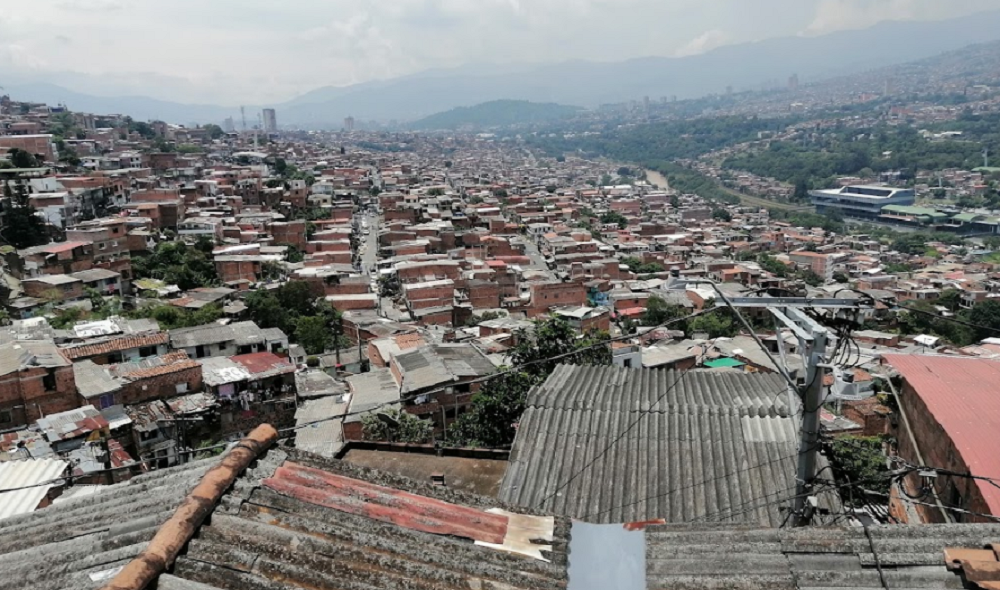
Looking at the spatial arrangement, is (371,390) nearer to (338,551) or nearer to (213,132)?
(338,551)

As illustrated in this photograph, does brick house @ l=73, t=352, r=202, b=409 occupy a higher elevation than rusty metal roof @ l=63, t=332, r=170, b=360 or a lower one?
lower

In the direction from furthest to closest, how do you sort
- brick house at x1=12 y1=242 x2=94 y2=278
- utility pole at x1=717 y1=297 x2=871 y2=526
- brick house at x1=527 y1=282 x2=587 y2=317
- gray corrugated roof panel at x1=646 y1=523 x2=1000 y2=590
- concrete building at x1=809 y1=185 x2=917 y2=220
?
1. concrete building at x1=809 y1=185 x2=917 y2=220
2. brick house at x1=527 y1=282 x2=587 y2=317
3. brick house at x1=12 y1=242 x2=94 y2=278
4. utility pole at x1=717 y1=297 x2=871 y2=526
5. gray corrugated roof panel at x1=646 y1=523 x2=1000 y2=590

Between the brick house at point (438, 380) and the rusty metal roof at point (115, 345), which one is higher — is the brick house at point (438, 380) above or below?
below

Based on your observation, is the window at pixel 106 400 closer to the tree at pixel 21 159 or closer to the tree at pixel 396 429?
the tree at pixel 396 429

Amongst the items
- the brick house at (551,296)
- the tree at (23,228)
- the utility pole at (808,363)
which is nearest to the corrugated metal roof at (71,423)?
the utility pole at (808,363)

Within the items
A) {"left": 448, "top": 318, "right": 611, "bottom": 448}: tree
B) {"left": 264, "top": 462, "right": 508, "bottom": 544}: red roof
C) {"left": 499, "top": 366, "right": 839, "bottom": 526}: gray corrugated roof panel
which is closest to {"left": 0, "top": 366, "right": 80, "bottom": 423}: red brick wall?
{"left": 448, "top": 318, "right": 611, "bottom": 448}: tree

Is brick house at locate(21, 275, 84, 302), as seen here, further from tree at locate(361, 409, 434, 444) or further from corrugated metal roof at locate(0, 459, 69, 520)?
corrugated metal roof at locate(0, 459, 69, 520)
